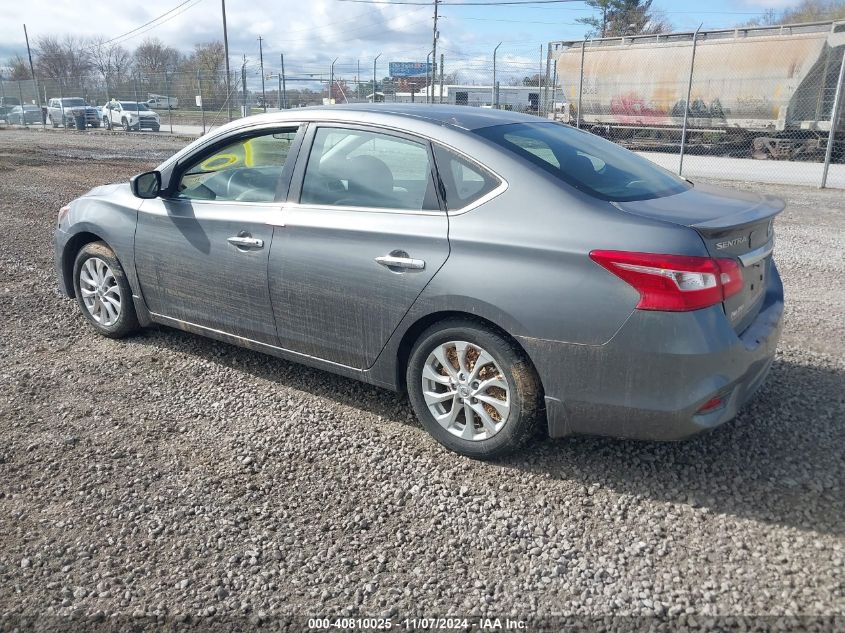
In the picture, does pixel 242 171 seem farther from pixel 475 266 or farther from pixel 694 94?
pixel 694 94

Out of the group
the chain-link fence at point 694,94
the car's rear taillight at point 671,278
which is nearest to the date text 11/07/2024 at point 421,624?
the car's rear taillight at point 671,278

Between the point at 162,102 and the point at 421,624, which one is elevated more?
the point at 162,102

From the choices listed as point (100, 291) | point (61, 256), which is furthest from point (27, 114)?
point (100, 291)

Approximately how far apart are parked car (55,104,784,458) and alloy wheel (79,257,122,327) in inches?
18.5

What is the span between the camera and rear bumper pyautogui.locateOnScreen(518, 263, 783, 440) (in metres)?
2.95

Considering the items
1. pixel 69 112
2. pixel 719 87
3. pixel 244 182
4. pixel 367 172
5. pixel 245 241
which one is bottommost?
pixel 245 241

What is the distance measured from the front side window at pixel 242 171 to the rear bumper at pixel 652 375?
1.90 m

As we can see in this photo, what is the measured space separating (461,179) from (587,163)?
706 mm

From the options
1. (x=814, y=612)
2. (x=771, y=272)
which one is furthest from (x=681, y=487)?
(x=771, y=272)

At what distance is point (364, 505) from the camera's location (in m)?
3.19

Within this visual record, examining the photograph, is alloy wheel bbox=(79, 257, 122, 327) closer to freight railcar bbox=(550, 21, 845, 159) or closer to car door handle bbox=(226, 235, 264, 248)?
car door handle bbox=(226, 235, 264, 248)

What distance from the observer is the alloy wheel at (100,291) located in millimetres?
5039

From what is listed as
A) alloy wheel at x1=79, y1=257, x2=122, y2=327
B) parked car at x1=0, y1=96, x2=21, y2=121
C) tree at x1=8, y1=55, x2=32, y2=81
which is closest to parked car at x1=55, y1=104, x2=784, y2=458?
alloy wheel at x1=79, y1=257, x2=122, y2=327

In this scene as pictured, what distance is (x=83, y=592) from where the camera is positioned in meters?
2.64
